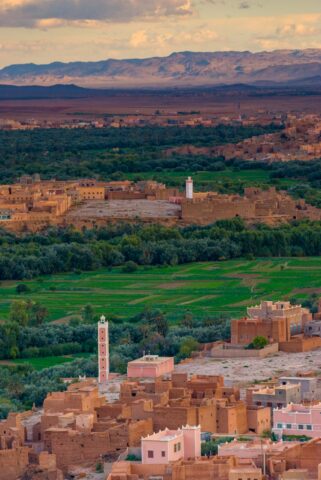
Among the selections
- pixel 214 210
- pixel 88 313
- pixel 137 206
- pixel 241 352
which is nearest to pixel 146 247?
pixel 214 210

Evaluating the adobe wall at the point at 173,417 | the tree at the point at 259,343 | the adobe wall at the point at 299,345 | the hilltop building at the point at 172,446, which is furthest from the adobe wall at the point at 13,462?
the adobe wall at the point at 299,345

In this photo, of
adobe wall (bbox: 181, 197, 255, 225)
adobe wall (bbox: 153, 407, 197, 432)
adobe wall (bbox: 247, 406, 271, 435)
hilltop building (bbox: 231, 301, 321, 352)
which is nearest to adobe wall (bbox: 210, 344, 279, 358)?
hilltop building (bbox: 231, 301, 321, 352)

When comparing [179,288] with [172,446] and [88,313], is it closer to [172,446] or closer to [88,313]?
[88,313]

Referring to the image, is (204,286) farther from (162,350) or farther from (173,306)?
(162,350)

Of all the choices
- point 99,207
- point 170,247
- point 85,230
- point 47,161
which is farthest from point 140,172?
point 170,247

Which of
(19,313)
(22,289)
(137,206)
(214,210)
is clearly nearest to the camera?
(19,313)
